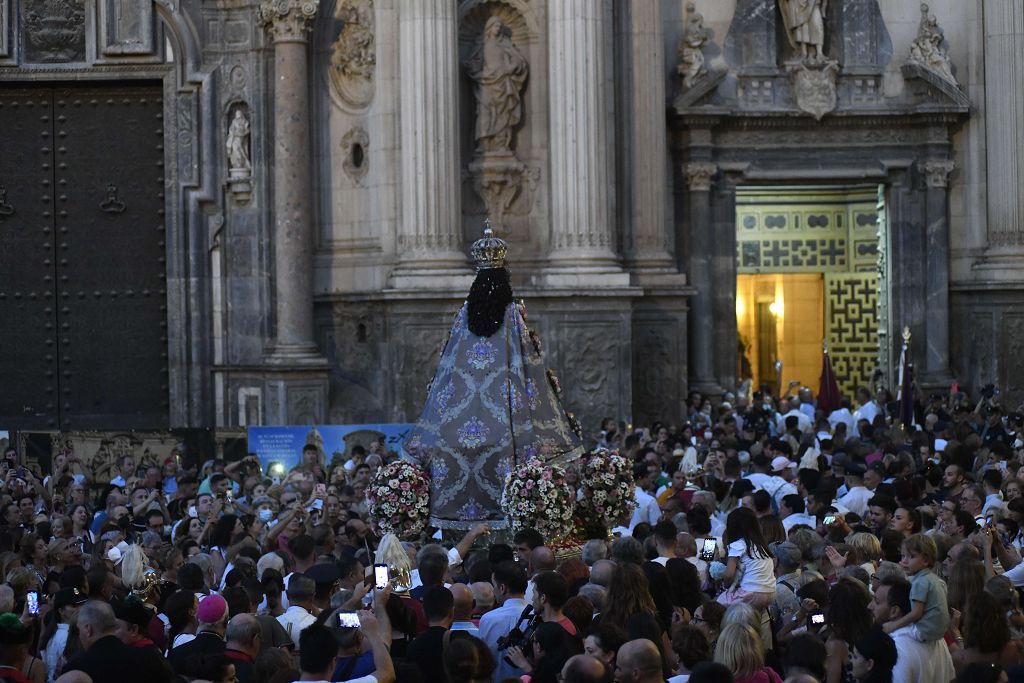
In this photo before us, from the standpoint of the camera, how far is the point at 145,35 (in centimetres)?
2536

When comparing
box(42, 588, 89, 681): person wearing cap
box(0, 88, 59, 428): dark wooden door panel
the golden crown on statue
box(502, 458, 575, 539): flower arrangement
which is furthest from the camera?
box(0, 88, 59, 428): dark wooden door panel

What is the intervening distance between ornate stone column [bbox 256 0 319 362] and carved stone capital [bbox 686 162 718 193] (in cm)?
530

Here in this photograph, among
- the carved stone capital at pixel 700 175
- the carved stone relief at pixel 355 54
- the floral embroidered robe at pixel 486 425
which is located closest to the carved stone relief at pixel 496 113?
the carved stone relief at pixel 355 54

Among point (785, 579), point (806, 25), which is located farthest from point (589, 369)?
point (785, 579)

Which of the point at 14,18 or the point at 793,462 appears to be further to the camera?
the point at 14,18

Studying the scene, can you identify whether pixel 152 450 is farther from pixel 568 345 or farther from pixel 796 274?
pixel 796 274

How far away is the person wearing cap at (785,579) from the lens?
10.9m

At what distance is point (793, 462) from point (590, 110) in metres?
7.07

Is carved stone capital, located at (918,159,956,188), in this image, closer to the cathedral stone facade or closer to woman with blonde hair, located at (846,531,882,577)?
the cathedral stone facade

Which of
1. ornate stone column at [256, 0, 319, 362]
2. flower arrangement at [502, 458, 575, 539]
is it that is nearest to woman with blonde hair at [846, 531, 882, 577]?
flower arrangement at [502, 458, 575, 539]

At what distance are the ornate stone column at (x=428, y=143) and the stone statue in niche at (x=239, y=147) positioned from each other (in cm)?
257

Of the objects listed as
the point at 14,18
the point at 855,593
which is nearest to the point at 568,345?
the point at 14,18

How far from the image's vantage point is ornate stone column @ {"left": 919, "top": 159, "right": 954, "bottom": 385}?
26.6 meters

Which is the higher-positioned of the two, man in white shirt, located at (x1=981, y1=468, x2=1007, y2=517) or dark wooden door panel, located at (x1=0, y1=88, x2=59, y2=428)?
dark wooden door panel, located at (x1=0, y1=88, x2=59, y2=428)
